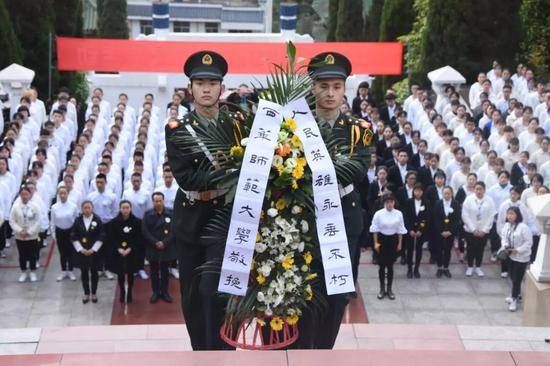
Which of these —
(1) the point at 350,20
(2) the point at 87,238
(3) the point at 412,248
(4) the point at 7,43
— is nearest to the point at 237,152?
(2) the point at 87,238

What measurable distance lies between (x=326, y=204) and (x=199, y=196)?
0.90 m

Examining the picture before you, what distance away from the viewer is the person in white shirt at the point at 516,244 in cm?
1320

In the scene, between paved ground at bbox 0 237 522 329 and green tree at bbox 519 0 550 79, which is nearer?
paved ground at bbox 0 237 522 329

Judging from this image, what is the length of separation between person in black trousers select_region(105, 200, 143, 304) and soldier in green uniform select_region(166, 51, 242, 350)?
6009mm

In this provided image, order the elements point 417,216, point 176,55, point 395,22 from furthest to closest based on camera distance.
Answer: point 395,22 → point 176,55 → point 417,216

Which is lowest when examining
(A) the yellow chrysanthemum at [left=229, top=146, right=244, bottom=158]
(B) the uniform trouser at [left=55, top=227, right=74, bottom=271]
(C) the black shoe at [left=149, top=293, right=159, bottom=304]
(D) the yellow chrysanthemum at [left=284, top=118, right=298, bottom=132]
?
(C) the black shoe at [left=149, top=293, right=159, bottom=304]

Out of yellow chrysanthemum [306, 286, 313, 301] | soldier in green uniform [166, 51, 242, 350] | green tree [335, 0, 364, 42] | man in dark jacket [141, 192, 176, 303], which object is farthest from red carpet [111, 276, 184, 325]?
green tree [335, 0, 364, 42]

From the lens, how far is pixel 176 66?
23.9 metres

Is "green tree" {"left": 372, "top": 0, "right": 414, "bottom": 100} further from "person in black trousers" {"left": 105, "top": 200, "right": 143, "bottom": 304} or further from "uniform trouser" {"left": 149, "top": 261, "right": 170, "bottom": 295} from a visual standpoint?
"person in black trousers" {"left": 105, "top": 200, "right": 143, "bottom": 304}

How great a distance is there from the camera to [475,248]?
14.2 metres

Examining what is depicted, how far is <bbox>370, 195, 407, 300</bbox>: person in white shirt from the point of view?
13195 mm

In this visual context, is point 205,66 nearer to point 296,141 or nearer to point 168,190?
point 296,141

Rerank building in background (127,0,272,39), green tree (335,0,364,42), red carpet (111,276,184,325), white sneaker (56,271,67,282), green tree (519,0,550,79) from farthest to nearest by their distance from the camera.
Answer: building in background (127,0,272,39) < green tree (335,0,364,42) < green tree (519,0,550,79) < white sneaker (56,271,67,282) < red carpet (111,276,184,325)

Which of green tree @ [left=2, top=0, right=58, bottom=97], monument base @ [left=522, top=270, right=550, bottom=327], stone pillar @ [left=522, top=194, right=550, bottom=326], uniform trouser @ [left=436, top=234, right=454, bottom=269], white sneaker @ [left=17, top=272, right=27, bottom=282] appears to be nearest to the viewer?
stone pillar @ [left=522, top=194, right=550, bottom=326]
